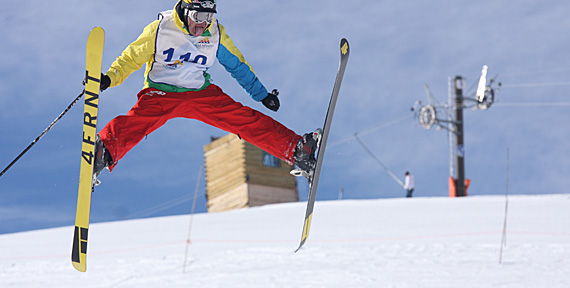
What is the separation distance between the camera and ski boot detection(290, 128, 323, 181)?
458 centimetres

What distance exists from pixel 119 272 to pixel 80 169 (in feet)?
15.3

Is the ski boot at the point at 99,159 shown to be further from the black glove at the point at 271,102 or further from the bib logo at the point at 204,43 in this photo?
the black glove at the point at 271,102

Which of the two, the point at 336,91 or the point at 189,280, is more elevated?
the point at 336,91

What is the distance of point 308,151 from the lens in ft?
15.0

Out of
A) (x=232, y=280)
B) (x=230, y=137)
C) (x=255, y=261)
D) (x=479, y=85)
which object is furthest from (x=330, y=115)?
(x=479, y=85)

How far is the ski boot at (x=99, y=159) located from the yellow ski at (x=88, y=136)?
0.07m

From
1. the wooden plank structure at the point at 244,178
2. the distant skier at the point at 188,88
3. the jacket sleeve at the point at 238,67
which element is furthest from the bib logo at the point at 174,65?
the wooden plank structure at the point at 244,178

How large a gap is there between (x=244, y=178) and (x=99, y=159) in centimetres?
1490

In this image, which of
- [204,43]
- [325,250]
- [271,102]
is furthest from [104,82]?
[325,250]

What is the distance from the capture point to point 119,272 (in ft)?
28.2

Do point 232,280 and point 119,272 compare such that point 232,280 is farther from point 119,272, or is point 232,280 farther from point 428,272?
point 428,272

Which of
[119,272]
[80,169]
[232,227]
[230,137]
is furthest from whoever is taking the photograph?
[230,137]

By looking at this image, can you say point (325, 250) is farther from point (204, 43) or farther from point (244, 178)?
point (244, 178)

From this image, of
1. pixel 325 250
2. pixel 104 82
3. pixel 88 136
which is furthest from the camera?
pixel 325 250
